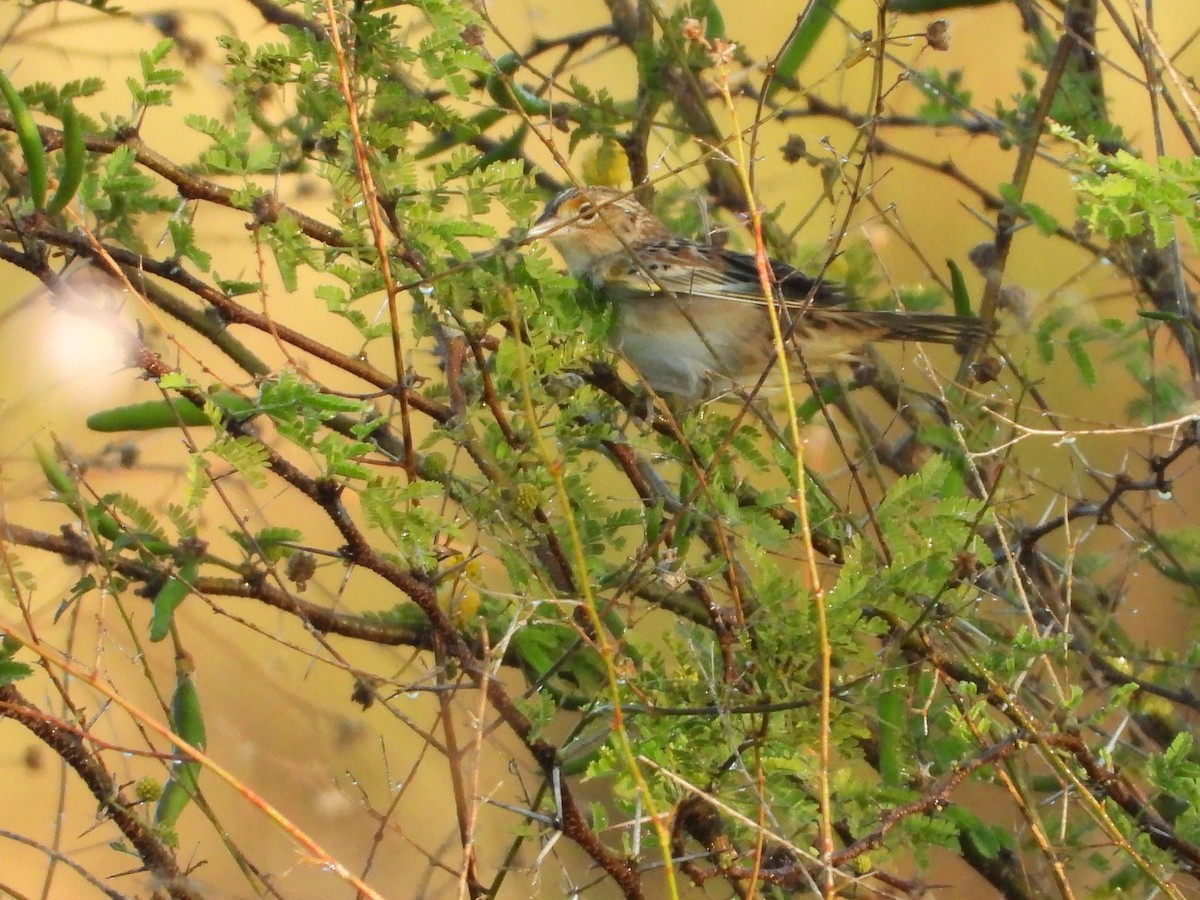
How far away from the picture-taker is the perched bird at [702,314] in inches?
66.1

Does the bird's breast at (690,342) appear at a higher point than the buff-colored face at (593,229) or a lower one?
lower

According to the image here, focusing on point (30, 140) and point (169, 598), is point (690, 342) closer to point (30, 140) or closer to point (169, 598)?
point (169, 598)

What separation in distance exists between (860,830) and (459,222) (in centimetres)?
76

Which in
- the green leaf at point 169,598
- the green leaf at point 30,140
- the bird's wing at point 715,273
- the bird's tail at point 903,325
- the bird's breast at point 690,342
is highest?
the green leaf at point 30,140

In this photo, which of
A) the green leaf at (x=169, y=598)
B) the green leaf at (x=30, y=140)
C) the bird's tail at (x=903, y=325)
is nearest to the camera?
the green leaf at (x=30, y=140)

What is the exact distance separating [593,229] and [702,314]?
211mm

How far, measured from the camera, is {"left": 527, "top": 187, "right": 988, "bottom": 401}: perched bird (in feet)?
5.51

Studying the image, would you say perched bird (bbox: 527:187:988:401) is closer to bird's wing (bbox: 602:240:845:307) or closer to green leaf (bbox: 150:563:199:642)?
bird's wing (bbox: 602:240:845:307)

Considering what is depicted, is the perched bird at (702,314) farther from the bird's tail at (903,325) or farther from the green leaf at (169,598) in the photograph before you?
the green leaf at (169,598)

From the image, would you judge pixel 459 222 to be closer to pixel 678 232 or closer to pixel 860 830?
pixel 860 830

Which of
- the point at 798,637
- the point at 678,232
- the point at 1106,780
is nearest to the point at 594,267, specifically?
the point at 678,232

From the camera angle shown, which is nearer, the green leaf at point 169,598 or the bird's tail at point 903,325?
the green leaf at point 169,598

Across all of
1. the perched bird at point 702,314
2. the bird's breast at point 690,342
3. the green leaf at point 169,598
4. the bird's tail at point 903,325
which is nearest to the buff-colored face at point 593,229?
the perched bird at point 702,314

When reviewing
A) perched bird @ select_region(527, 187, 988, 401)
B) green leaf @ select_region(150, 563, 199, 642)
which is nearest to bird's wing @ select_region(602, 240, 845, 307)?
perched bird @ select_region(527, 187, 988, 401)
